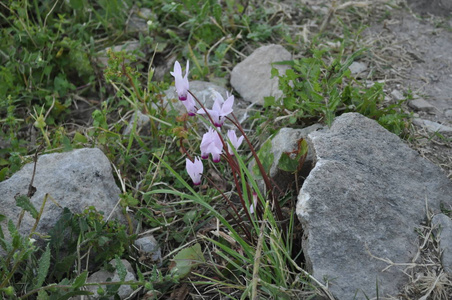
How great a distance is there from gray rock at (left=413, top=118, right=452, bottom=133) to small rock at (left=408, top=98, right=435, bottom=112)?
5.5 inches

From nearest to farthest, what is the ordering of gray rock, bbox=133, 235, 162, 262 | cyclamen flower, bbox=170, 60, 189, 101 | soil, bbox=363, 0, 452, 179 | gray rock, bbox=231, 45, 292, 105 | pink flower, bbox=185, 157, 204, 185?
cyclamen flower, bbox=170, 60, 189, 101 → pink flower, bbox=185, 157, 204, 185 → gray rock, bbox=133, 235, 162, 262 → soil, bbox=363, 0, 452, 179 → gray rock, bbox=231, 45, 292, 105

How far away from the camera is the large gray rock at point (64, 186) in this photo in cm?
242

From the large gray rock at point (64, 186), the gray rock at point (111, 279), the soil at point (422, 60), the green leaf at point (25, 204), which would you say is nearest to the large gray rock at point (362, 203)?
the soil at point (422, 60)

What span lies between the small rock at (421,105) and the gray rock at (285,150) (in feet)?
2.49

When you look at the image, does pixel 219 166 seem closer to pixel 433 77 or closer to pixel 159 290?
pixel 159 290

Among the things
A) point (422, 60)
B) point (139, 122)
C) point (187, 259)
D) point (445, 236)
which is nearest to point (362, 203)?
point (445, 236)

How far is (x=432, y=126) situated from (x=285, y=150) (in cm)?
95

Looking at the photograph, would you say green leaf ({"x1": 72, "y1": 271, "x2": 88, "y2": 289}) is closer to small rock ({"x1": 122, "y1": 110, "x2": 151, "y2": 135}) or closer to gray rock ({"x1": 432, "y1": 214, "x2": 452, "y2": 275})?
small rock ({"x1": 122, "y1": 110, "x2": 151, "y2": 135})

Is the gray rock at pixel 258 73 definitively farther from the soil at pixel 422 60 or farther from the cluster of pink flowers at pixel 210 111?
the cluster of pink flowers at pixel 210 111

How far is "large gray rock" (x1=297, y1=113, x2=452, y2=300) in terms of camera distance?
2.04 m

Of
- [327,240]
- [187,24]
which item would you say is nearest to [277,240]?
[327,240]

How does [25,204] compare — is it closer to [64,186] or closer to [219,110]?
[64,186]

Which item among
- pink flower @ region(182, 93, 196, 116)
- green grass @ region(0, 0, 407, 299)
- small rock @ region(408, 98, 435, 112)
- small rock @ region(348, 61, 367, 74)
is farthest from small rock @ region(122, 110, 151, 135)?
small rock @ region(408, 98, 435, 112)

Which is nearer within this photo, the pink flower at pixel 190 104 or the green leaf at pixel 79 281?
the green leaf at pixel 79 281
